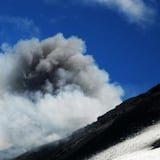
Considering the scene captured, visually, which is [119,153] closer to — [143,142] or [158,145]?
[143,142]

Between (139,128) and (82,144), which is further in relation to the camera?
(82,144)

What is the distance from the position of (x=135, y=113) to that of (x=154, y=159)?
53.7 meters

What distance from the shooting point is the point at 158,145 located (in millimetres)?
61094

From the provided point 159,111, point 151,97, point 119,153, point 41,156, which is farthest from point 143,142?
point 41,156

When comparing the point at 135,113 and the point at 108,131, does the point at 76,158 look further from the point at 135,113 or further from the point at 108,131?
the point at 135,113

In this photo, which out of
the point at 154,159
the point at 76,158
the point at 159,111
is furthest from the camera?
the point at 159,111

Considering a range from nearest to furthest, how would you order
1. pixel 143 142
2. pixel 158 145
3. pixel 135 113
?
pixel 158 145
pixel 143 142
pixel 135 113

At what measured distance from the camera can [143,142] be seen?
7075cm

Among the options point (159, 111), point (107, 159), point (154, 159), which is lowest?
point (154, 159)

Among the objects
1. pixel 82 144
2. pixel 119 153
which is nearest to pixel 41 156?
pixel 82 144

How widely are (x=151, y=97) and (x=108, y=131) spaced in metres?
16.4

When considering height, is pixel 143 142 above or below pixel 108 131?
below

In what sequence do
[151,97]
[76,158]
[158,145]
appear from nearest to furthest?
1. [158,145]
2. [76,158]
3. [151,97]

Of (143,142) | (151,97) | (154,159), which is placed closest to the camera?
(154,159)
